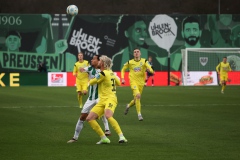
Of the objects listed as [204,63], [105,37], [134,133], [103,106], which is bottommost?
[134,133]

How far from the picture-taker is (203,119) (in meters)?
22.8

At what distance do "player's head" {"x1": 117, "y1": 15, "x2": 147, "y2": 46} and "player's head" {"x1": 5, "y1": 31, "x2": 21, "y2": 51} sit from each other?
366 inches

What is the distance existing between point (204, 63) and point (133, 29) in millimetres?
8040

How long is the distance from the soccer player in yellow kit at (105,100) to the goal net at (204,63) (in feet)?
124

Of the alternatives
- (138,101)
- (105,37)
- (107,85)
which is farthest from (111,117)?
(105,37)

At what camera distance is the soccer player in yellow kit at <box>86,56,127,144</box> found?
15.4 m

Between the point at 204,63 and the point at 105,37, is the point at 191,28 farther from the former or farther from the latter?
the point at 105,37

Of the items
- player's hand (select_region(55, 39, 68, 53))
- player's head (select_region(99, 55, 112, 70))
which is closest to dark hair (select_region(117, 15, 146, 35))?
player's hand (select_region(55, 39, 68, 53))

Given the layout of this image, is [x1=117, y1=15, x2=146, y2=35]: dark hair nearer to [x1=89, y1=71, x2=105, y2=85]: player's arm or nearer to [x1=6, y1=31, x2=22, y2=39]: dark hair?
[x1=6, y1=31, x2=22, y2=39]: dark hair

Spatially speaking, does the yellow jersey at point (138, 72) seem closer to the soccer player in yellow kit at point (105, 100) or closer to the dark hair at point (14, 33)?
the soccer player in yellow kit at point (105, 100)

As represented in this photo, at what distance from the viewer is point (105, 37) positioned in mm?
61344

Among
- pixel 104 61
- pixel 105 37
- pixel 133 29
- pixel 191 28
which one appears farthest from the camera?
pixel 191 28

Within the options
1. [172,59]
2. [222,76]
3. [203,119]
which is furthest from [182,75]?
[203,119]

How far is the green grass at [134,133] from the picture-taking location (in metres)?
14.0
